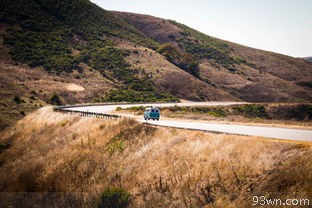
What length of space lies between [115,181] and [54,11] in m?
95.4

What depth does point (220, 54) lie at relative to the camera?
403ft

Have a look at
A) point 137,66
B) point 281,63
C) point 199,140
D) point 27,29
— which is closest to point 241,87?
point 137,66

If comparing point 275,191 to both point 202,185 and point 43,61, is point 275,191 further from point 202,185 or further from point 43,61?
point 43,61

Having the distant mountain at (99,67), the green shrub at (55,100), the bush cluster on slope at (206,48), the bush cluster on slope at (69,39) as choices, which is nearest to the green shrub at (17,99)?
the distant mountain at (99,67)

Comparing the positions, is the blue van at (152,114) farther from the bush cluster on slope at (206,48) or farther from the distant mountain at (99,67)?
the bush cluster on slope at (206,48)

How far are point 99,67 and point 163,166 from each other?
63.7 meters

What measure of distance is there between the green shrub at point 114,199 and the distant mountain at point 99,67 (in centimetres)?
3385

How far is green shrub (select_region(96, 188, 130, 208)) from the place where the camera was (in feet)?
41.0

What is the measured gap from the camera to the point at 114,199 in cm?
1262

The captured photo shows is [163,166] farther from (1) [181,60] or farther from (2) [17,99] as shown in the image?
(1) [181,60]

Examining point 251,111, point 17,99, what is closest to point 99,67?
point 17,99

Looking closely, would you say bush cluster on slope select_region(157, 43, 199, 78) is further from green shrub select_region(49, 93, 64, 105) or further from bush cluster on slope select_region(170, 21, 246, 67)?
green shrub select_region(49, 93, 64, 105)

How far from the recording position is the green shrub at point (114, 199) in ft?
41.0

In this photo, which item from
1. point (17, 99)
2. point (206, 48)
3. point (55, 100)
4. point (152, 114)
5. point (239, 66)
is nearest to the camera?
point (152, 114)
